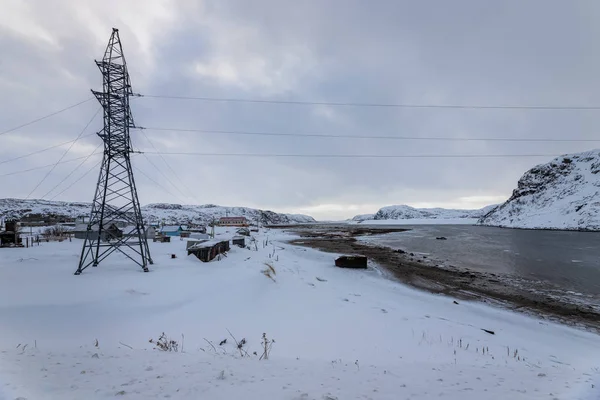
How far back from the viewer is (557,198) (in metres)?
108

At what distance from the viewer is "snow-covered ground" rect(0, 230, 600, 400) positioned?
4590mm

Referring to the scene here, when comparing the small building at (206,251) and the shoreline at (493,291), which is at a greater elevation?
the small building at (206,251)

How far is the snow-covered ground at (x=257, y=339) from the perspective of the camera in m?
4.59

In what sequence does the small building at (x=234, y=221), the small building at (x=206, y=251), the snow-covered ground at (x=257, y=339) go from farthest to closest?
1. the small building at (x=234, y=221)
2. the small building at (x=206, y=251)
3. the snow-covered ground at (x=257, y=339)

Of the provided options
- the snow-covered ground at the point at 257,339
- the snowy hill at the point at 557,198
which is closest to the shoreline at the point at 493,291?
the snow-covered ground at the point at 257,339

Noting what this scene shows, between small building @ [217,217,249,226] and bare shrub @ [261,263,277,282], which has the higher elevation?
small building @ [217,217,249,226]

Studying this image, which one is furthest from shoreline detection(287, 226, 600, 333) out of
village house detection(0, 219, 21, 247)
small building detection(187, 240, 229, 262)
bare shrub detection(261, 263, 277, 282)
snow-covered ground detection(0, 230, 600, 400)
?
Answer: village house detection(0, 219, 21, 247)

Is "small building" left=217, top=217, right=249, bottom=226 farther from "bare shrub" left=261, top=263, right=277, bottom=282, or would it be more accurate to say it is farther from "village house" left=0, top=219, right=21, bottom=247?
"bare shrub" left=261, top=263, right=277, bottom=282

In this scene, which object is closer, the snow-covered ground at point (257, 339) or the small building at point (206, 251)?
the snow-covered ground at point (257, 339)

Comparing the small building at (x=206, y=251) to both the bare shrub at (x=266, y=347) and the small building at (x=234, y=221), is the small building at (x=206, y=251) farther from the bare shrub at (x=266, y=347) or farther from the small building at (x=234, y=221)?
the small building at (x=234, y=221)

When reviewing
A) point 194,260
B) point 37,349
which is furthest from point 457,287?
point 37,349

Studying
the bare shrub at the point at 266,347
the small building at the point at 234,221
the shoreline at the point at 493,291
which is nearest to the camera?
the bare shrub at the point at 266,347

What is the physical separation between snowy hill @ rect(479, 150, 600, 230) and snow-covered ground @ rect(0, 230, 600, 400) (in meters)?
104

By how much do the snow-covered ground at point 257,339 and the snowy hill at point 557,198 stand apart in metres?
104
